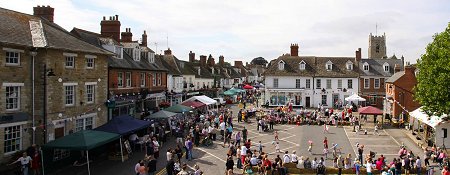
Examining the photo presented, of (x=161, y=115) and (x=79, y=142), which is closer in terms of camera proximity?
(x=79, y=142)

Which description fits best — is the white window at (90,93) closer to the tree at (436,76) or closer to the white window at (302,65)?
the tree at (436,76)

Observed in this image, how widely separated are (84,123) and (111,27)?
44.4 ft

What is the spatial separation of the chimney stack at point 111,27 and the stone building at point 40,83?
10.4 meters

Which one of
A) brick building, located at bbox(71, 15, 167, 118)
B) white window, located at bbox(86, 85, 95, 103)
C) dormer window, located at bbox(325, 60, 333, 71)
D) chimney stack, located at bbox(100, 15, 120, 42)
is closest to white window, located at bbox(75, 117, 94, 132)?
white window, located at bbox(86, 85, 95, 103)

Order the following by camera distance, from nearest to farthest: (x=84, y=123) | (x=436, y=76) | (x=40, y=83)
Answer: (x=40, y=83) < (x=436, y=76) < (x=84, y=123)

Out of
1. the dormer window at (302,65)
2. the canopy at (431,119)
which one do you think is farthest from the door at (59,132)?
the dormer window at (302,65)

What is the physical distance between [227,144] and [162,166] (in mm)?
7517

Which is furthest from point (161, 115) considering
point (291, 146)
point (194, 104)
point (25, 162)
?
point (25, 162)

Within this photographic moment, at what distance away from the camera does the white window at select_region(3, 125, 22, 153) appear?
1961 centimetres

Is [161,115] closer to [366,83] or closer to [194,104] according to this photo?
[194,104]

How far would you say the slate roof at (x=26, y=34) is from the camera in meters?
20.0

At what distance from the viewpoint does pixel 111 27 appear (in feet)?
119

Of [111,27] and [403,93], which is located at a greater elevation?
[111,27]

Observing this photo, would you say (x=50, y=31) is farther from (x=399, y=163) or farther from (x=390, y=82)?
(x=390, y=82)
